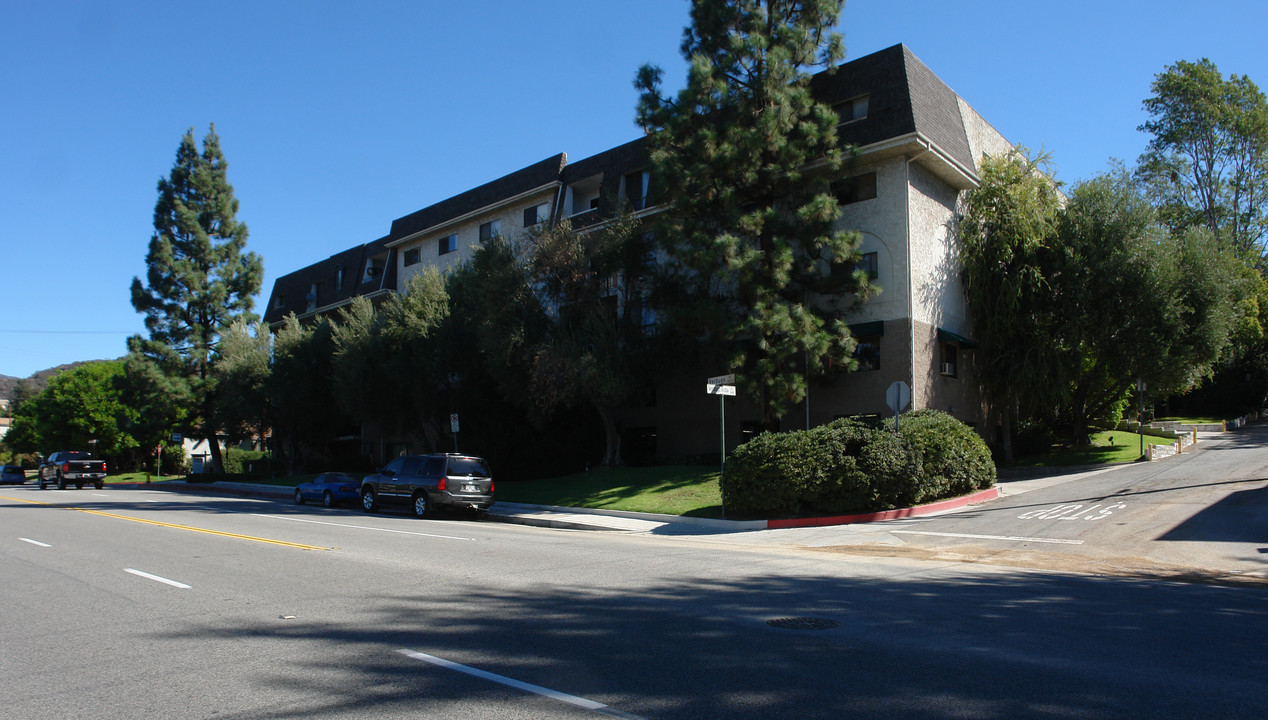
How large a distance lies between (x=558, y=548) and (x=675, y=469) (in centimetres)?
1256

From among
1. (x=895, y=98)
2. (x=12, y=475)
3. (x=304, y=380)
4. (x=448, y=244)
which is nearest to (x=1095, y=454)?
(x=895, y=98)

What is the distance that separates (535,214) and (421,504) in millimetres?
18073

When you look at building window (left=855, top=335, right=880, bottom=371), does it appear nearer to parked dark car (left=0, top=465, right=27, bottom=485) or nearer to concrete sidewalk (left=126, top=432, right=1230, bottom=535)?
concrete sidewalk (left=126, top=432, right=1230, bottom=535)

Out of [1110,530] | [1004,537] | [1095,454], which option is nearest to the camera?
[1004,537]

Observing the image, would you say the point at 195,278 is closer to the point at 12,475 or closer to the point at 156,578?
the point at 12,475

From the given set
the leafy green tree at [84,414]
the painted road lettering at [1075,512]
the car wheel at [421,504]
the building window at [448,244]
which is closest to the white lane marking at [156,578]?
the car wheel at [421,504]

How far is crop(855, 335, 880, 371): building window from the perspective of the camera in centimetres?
2473

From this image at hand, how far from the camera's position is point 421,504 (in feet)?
69.7

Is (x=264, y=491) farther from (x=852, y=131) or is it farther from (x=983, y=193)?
(x=983, y=193)

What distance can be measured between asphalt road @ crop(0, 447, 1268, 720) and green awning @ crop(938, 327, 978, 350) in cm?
1469

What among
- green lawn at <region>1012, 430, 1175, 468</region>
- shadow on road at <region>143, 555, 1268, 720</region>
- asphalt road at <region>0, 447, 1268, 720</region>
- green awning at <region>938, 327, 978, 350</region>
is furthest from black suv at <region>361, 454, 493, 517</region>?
green lawn at <region>1012, 430, 1175, 468</region>

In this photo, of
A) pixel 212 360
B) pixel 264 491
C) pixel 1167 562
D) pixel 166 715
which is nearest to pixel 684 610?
pixel 166 715

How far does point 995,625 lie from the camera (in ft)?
22.6

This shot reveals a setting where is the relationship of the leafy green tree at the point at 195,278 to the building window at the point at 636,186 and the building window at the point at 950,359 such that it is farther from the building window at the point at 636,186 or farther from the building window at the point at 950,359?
the building window at the point at 950,359
